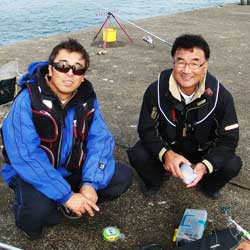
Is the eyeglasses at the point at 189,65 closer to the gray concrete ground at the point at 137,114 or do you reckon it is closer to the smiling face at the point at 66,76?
the smiling face at the point at 66,76

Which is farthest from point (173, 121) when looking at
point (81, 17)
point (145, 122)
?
point (81, 17)

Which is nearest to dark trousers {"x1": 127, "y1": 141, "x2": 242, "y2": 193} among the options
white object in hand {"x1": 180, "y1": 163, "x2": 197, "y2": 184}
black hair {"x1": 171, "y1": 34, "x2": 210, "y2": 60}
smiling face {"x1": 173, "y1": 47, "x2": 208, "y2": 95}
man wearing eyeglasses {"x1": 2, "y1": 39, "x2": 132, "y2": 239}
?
white object in hand {"x1": 180, "y1": 163, "x2": 197, "y2": 184}

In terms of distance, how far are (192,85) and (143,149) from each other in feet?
2.38

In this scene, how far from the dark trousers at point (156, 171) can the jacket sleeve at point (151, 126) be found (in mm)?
82

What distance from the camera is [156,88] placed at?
10.7 ft

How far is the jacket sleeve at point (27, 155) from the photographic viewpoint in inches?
104

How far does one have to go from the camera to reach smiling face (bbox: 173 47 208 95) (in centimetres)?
302

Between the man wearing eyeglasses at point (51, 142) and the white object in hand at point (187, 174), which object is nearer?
the man wearing eyeglasses at point (51, 142)

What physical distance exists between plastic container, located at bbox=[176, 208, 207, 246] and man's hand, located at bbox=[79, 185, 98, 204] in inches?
27.7

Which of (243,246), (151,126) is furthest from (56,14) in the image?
(243,246)

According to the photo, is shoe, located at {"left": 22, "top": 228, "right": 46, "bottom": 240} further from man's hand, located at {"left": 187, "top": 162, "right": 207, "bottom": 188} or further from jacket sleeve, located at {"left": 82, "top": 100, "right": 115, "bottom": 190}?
man's hand, located at {"left": 187, "top": 162, "right": 207, "bottom": 188}

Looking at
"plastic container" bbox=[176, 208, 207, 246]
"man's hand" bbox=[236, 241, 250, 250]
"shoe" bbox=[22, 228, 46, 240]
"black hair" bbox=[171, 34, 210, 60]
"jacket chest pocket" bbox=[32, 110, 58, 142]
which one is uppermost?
"black hair" bbox=[171, 34, 210, 60]

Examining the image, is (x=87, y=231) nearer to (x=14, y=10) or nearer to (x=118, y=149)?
(x=118, y=149)

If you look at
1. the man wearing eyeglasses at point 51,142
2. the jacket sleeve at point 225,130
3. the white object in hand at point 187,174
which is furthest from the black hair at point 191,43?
the white object in hand at point 187,174
